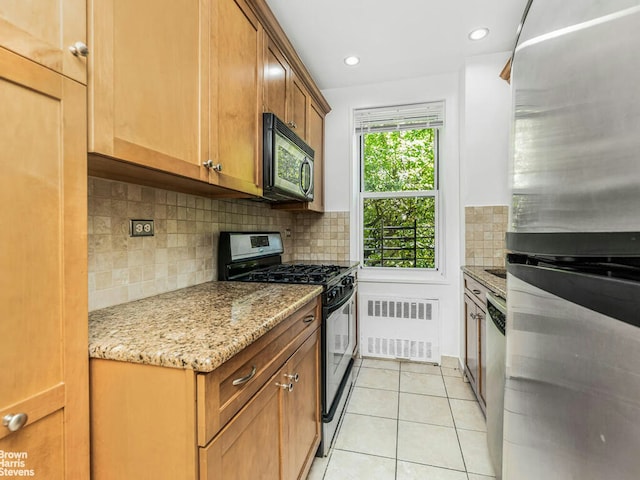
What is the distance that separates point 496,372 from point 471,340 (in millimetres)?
868

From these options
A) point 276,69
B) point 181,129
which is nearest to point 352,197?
point 276,69

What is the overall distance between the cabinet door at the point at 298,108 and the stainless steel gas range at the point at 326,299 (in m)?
→ 0.85

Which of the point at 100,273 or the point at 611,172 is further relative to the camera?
the point at 100,273

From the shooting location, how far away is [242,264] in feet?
6.56

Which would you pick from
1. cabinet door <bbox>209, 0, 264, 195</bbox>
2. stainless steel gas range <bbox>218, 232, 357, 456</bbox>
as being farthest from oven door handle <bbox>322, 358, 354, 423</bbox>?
cabinet door <bbox>209, 0, 264, 195</bbox>

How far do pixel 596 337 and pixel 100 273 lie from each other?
1421mm

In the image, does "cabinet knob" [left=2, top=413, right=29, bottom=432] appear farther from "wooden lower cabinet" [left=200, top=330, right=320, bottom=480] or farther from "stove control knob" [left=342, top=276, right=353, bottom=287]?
"stove control knob" [left=342, top=276, right=353, bottom=287]

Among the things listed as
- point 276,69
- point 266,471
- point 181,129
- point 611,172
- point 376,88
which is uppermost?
point 376,88

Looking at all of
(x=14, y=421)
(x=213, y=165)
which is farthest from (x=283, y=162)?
(x=14, y=421)

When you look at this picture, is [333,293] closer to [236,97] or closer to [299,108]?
[236,97]

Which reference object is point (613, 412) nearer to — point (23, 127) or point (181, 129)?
point (23, 127)

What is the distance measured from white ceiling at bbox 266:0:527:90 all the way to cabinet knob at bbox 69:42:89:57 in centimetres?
158

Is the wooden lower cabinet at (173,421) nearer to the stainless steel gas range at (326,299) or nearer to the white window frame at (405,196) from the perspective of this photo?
the stainless steel gas range at (326,299)

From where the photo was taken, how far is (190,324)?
96 centimetres
